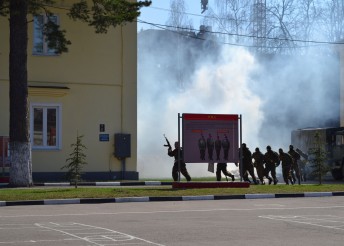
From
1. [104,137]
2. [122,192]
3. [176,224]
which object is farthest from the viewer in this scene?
[104,137]

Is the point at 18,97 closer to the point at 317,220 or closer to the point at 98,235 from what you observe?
the point at 317,220

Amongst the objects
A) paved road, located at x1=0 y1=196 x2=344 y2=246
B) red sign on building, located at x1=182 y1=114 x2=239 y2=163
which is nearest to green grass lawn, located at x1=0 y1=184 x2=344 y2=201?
paved road, located at x1=0 y1=196 x2=344 y2=246

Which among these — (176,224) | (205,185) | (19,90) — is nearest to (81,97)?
(19,90)

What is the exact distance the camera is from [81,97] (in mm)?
27312

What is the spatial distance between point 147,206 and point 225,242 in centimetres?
699

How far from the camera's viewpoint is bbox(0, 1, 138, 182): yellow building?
87.4ft

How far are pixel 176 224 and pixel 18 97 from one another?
11368mm

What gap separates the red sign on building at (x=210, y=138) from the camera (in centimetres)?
2241

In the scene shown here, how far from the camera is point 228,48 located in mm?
47469

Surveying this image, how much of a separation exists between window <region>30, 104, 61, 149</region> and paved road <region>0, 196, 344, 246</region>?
33.1 feet

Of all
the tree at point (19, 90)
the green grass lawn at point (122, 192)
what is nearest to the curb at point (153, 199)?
the green grass lawn at point (122, 192)

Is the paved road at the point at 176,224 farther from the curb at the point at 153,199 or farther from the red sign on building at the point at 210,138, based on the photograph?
the red sign on building at the point at 210,138

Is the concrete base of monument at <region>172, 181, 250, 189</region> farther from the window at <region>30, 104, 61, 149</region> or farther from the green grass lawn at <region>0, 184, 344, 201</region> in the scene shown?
the window at <region>30, 104, 61, 149</region>

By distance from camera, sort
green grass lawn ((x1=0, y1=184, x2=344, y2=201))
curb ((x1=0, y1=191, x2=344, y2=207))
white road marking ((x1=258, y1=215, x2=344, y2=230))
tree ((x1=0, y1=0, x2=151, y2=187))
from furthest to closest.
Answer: tree ((x1=0, y1=0, x2=151, y2=187)), green grass lawn ((x1=0, y1=184, x2=344, y2=201)), curb ((x1=0, y1=191, x2=344, y2=207)), white road marking ((x1=258, y1=215, x2=344, y2=230))
